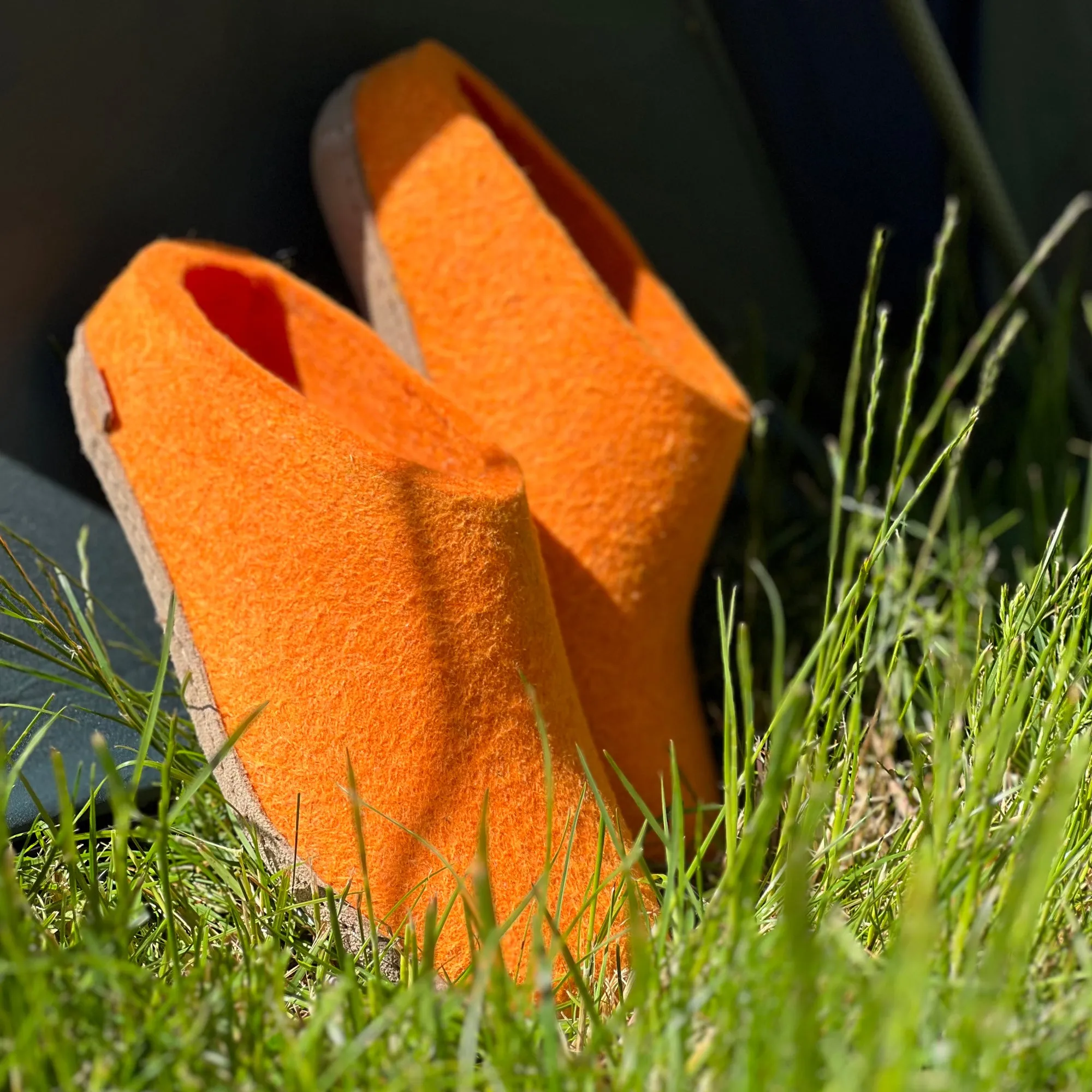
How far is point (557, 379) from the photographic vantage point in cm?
76

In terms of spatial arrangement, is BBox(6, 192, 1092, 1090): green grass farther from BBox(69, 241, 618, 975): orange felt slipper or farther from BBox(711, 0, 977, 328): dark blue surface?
BBox(711, 0, 977, 328): dark blue surface

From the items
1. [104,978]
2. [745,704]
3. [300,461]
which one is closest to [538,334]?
[300,461]

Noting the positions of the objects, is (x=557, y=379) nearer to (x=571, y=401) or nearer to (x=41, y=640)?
(x=571, y=401)

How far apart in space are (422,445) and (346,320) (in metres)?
0.09

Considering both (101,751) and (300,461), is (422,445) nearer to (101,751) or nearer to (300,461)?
(300,461)

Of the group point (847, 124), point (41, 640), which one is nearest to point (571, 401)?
point (41, 640)

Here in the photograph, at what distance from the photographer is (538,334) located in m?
0.76

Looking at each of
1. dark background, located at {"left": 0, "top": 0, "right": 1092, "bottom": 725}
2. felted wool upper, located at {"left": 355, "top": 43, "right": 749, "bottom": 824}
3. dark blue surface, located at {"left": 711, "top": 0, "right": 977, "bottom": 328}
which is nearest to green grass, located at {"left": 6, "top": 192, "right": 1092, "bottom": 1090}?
felted wool upper, located at {"left": 355, "top": 43, "right": 749, "bottom": 824}

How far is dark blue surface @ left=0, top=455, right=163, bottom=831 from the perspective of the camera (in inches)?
26.0

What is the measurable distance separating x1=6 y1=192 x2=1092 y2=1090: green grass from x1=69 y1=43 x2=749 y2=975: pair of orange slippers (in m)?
0.05

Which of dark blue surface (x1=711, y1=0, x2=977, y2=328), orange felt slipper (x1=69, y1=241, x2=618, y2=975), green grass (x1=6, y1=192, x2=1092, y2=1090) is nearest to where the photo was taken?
green grass (x1=6, y1=192, x2=1092, y2=1090)

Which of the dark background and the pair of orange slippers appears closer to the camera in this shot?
the pair of orange slippers

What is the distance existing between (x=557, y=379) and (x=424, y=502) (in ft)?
0.65

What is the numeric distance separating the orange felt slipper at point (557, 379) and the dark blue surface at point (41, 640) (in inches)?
9.6
